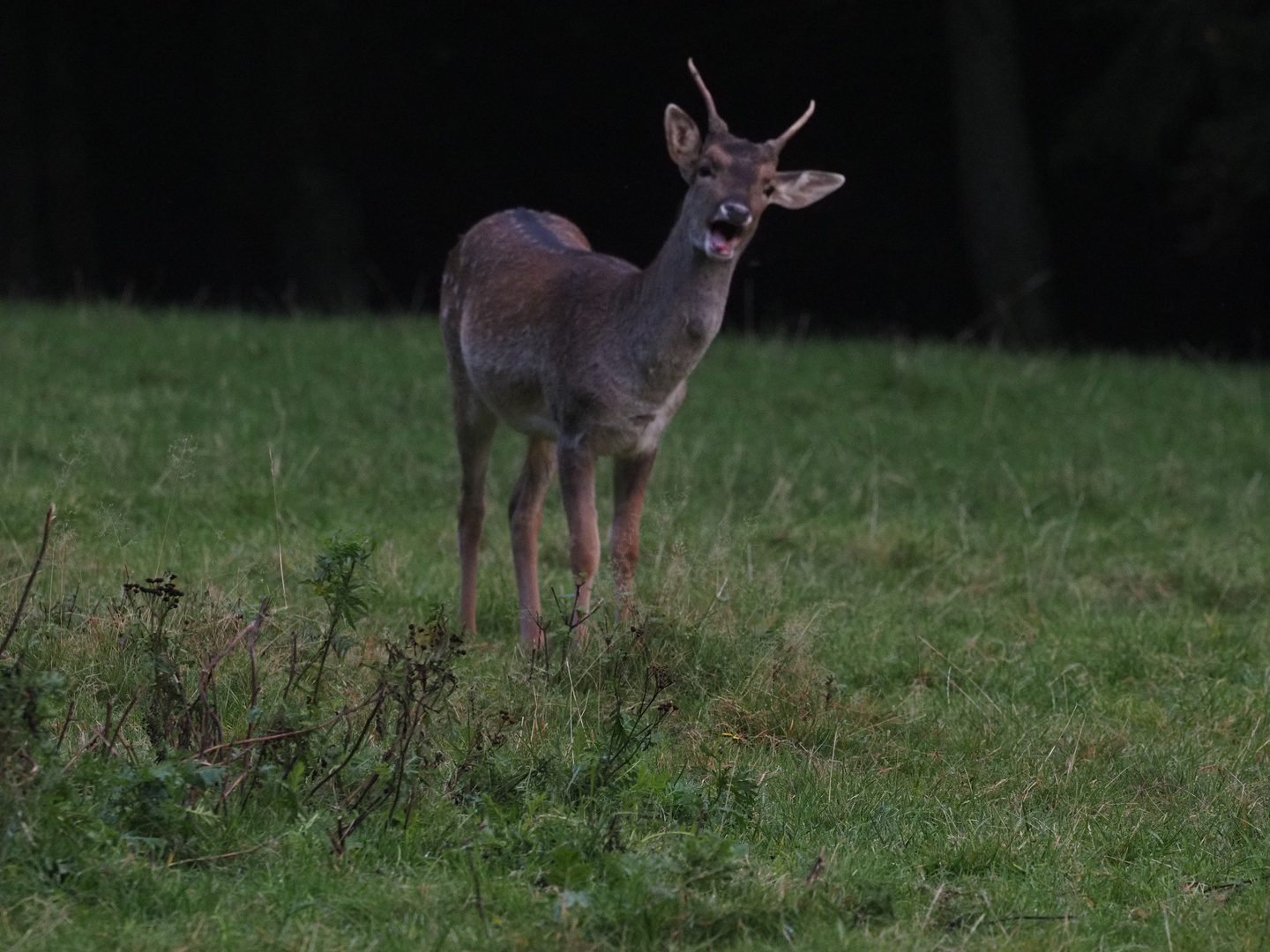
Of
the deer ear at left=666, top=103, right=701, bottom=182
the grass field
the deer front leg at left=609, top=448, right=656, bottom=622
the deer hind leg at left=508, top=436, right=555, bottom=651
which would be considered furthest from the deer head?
the deer hind leg at left=508, top=436, right=555, bottom=651

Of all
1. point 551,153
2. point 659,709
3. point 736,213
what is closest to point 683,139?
point 736,213

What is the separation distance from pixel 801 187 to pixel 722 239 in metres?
0.60

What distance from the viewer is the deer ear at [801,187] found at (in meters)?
7.02

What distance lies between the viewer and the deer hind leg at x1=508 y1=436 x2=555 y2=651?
23.4 feet

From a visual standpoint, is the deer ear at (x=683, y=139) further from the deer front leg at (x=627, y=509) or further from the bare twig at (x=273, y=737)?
the bare twig at (x=273, y=737)

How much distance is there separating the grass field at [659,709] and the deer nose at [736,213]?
1.04 m

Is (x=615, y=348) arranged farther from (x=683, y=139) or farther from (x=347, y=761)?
(x=347, y=761)

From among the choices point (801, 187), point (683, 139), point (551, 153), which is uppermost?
point (683, 139)

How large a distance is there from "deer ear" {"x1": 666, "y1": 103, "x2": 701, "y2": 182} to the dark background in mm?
12287

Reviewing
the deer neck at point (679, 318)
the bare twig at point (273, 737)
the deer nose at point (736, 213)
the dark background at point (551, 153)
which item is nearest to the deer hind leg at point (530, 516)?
the deer neck at point (679, 318)

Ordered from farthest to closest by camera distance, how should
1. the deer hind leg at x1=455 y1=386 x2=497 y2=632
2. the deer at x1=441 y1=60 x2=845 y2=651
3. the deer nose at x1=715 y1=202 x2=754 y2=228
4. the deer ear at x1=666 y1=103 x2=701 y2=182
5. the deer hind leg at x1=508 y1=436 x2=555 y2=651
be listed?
the deer hind leg at x1=455 y1=386 x2=497 y2=632, the deer hind leg at x1=508 y1=436 x2=555 y2=651, the deer ear at x1=666 y1=103 x2=701 y2=182, the deer at x1=441 y1=60 x2=845 y2=651, the deer nose at x1=715 y1=202 x2=754 y2=228

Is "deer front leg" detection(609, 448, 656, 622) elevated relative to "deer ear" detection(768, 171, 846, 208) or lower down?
lower down

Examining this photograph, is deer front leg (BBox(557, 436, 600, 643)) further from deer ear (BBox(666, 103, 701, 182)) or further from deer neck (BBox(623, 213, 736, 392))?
deer ear (BBox(666, 103, 701, 182))

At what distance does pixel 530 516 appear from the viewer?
24.4 ft
